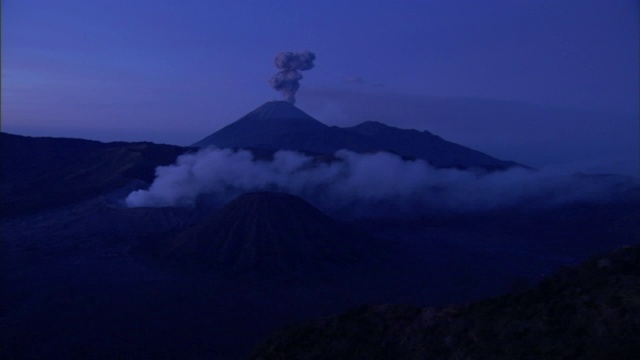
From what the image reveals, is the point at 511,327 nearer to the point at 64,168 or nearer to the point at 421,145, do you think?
the point at 64,168

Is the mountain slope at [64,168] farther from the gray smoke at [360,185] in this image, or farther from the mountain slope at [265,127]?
the mountain slope at [265,127]

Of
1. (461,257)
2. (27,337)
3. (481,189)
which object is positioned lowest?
(27,337)

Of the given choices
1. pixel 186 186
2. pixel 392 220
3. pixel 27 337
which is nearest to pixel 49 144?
pixel 186 186

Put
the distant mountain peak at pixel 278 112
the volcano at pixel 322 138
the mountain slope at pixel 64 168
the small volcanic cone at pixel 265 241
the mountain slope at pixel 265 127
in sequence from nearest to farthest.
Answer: the small volcanic cone at pixel 265 241 < the mountain slope at pixel 64 168 < the volcano at pixel 322 138 < the mountain slope at pixel 265 127 < the distant mountain peak at pixel 278 112

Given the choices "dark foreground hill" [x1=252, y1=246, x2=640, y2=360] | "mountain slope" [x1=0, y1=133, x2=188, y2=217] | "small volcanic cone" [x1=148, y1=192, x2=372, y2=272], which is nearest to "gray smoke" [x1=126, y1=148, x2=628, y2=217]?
"mountain slope" [x1=0, y1=133, x2=188, y2=217]

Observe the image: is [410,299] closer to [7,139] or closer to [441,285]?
[441,285]

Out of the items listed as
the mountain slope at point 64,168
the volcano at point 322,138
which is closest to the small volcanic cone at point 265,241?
the mountain slope at point 64,168

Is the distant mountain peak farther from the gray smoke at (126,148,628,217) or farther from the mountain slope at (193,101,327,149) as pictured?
the gray smoke at (126,148,628,217)
